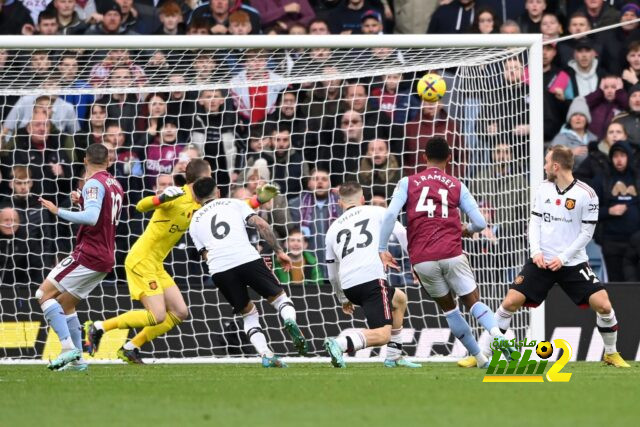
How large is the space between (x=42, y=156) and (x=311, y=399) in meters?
8.02

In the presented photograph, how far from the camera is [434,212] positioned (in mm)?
11172

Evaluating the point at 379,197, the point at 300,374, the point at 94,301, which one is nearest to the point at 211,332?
the point at 94,301

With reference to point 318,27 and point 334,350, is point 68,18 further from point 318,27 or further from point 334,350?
point 334,350

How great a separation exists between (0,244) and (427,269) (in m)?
6.19

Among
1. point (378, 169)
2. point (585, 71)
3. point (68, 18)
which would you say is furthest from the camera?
point (68, 18)

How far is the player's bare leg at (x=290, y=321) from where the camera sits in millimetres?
11656

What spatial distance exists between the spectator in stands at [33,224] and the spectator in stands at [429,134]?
4325 millimetres

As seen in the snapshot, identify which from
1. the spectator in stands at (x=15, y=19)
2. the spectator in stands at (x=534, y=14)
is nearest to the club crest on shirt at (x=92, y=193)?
the spectator in stands at (x=15, y=19)

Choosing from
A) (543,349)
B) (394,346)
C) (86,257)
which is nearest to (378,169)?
(394,346)

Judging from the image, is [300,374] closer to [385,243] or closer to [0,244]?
[385,243]

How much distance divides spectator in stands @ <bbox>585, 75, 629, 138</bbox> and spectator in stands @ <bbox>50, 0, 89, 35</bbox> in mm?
6812

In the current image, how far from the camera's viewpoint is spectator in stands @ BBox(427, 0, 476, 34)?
17109 millimetres

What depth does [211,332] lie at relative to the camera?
47.5ft

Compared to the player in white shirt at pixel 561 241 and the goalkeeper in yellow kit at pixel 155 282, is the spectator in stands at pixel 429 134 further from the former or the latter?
the goalkeeper in yellow kit at pixel 155 282
